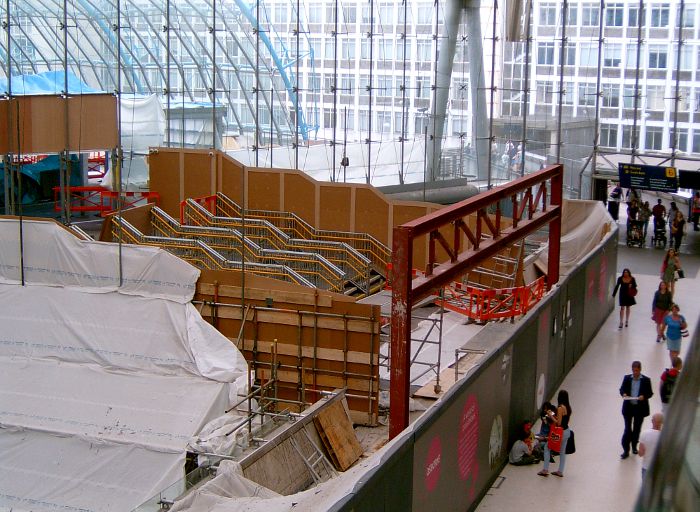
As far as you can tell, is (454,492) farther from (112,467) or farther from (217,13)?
(217,13)

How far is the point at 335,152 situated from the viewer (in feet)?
78.0

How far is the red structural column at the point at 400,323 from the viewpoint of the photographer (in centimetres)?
971

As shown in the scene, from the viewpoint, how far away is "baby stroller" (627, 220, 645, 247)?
24.4 meters

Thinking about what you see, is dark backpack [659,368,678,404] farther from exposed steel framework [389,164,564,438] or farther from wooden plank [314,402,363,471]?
wooden plank [314,402,363,471]

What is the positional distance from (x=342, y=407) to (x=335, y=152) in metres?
12.8

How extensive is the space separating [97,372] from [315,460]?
161 inches

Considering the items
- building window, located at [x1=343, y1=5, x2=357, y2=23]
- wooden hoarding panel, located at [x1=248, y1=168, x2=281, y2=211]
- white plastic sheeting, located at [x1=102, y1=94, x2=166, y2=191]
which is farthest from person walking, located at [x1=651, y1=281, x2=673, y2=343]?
white plastic sheeting, located at [x1=102, y1=94, x2=166, y2=191]

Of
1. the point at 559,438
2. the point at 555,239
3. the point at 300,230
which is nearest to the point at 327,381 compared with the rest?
the point at 559,438

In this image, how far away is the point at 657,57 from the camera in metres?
25.2

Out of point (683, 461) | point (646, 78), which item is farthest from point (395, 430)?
point (646, 78)

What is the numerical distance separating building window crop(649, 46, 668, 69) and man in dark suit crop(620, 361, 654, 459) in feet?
52.6

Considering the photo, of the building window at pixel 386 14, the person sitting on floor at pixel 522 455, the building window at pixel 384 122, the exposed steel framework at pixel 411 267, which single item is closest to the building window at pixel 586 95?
the building window at pixel 384 122

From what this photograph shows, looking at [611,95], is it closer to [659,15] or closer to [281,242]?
[659,15]

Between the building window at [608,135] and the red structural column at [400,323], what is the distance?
17441mm
